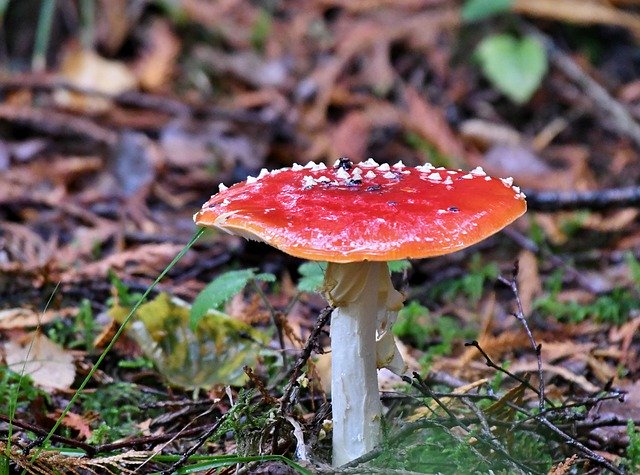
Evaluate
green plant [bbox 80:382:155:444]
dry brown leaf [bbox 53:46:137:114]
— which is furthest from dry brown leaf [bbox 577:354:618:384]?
dry brown leaf [bbox 53:46:137:114]

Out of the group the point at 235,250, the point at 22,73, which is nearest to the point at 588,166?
the point at 235,250

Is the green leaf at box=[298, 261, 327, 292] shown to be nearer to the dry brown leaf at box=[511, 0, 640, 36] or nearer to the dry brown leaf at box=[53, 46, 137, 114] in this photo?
the dry brown leaf at box=[53, 46, 137, 114]

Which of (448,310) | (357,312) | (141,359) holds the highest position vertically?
(357,312)

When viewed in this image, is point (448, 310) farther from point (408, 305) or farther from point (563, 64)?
point (563, 64)

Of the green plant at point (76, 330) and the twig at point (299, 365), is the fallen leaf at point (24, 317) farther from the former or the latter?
the twig at point (299, 365)

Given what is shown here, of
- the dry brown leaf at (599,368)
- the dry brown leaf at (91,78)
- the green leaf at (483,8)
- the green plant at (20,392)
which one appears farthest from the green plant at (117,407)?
the green leaf at (483,8)

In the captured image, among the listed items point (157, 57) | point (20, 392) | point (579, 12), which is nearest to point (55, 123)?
point (157, 57)
